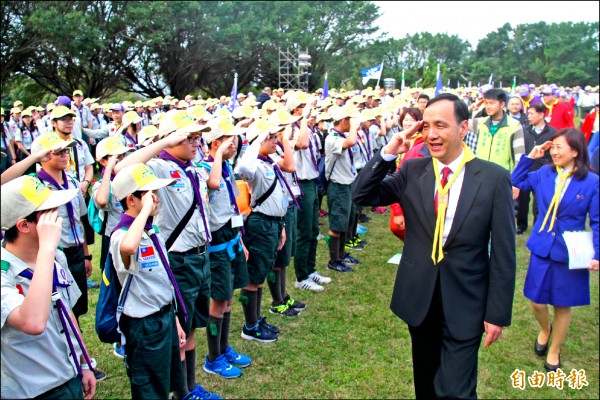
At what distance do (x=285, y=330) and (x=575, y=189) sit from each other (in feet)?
10.7

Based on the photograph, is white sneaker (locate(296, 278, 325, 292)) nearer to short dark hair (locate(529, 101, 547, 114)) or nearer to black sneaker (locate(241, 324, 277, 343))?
black sneaker (locate(241, 324, 277, 343))

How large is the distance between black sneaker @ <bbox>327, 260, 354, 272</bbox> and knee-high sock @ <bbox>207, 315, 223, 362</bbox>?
308cm

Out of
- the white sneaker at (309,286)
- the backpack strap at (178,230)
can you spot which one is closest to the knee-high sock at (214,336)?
the backpack strap at (178,230)

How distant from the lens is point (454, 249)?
9.66 ft

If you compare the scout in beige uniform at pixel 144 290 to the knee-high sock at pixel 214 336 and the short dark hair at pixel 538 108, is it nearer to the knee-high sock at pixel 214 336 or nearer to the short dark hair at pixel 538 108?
the knee-high sock at pixel 214 336

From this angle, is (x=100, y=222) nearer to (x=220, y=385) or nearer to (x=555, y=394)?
(x=220, y=385)

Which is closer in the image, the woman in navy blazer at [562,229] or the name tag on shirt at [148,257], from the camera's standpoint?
the name tag on shirt at [148,257]

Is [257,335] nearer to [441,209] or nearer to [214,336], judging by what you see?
[214,336]

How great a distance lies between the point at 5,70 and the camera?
75.4 feet

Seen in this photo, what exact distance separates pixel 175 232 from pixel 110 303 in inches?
32.6

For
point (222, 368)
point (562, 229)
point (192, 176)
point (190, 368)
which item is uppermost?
point (192, 176)

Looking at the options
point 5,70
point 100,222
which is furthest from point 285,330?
point 5,70

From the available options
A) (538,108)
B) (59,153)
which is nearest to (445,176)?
(59,153)

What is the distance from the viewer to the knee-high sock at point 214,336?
177 inches
